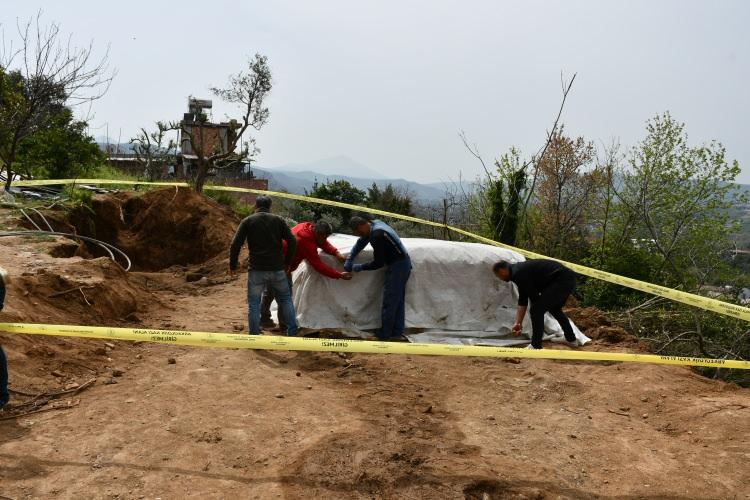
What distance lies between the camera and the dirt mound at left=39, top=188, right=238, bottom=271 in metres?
11.9

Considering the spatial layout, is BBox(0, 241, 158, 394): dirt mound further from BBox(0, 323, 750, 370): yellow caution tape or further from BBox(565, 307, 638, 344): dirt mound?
BBox(565, 307, 638, 344): dirt mound

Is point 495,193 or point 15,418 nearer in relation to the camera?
point 15,418

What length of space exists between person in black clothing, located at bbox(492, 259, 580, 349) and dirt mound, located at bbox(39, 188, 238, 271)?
7199mm

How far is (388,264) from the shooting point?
21.7ft

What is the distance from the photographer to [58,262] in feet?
23.8

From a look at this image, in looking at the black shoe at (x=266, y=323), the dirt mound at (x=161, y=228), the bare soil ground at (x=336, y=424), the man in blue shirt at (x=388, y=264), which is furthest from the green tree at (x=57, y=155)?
the man in blue shirt at (x=388, y=264)

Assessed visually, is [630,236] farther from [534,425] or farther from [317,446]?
[317,446]

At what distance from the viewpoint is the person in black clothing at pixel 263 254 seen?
6051mm

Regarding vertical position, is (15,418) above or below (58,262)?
below

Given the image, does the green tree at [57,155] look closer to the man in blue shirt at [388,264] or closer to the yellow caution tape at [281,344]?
the man in blue shirt at [388,264]

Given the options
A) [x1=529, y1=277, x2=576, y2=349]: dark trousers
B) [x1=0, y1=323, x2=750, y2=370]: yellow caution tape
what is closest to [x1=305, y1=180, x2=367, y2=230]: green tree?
[x1=529, y1=277, x2=576, y2=349]: dark trousers

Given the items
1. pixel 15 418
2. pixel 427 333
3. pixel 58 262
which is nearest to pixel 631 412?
pixel 427 333

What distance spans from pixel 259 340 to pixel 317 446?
930mm

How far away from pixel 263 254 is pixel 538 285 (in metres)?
3.17
